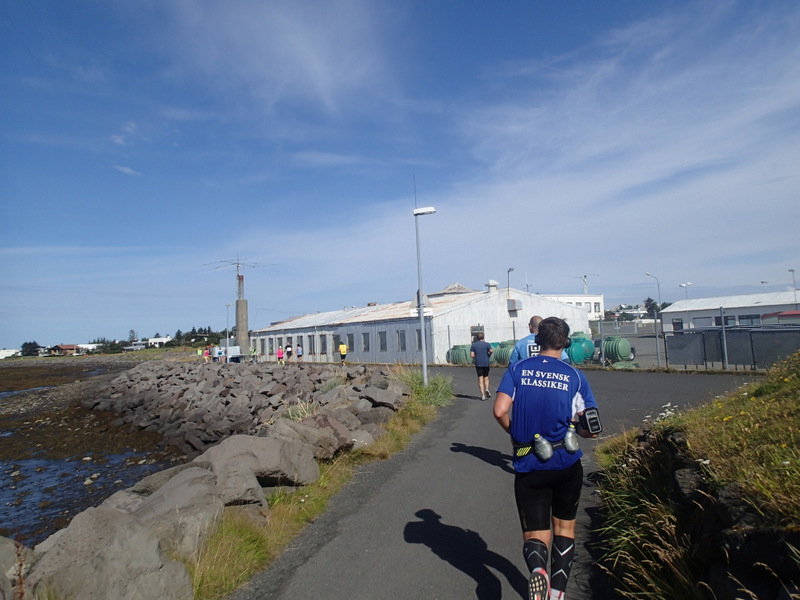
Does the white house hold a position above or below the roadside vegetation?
above

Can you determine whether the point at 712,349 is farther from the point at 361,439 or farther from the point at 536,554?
the point at 536,554

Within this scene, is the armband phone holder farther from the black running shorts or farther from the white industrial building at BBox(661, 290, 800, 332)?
the white industrial building at BBox(661, 290, 800, 332)

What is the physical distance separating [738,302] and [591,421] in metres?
55.5

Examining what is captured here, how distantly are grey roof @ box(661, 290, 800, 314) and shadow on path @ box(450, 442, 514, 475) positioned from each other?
145ft

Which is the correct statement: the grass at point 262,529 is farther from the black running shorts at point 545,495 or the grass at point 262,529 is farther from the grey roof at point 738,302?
the grey roof at point 738,302

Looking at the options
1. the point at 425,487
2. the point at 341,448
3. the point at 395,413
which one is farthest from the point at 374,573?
the point at 395,413

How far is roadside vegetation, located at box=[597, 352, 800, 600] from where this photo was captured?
352 centimetres

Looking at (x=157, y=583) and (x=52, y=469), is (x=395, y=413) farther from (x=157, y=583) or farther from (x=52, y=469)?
(x=52, y=469)

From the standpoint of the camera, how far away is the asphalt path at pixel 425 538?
4.59 meters

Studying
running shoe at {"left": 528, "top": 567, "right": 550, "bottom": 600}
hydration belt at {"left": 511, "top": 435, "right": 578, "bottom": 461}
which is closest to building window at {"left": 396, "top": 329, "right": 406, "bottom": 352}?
hydration belt at {"left": 511, "top": 435, "right": 578, "bottom": 461}

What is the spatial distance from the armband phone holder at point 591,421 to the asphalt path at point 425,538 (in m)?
1.38

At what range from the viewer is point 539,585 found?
3.64m

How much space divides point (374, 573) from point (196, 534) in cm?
158

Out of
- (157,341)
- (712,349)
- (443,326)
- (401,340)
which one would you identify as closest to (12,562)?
(712,349)
